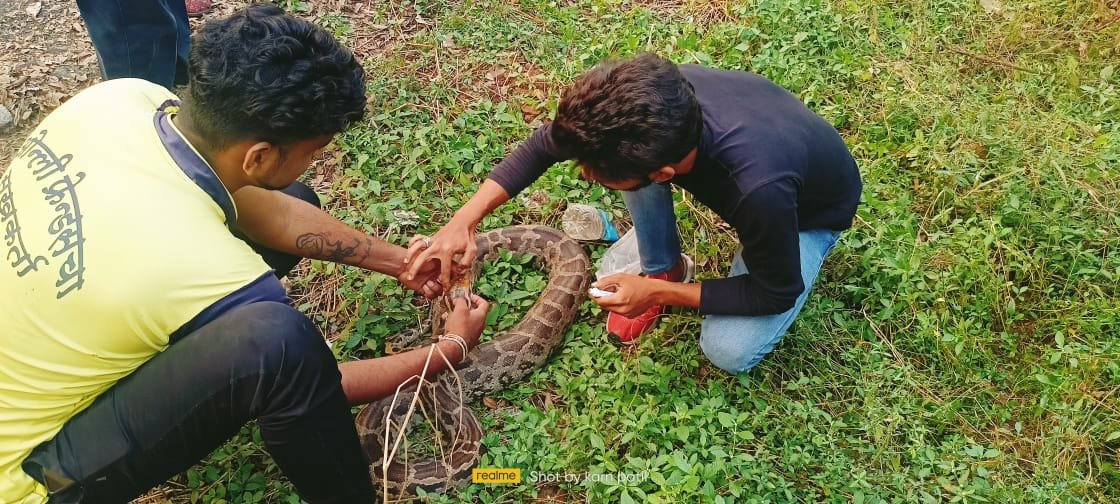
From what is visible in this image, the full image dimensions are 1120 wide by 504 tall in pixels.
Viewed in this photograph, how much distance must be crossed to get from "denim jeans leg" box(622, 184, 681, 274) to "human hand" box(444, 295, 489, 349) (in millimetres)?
821

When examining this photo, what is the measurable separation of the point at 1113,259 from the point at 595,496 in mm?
2802

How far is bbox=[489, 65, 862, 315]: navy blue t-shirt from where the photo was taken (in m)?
2.64

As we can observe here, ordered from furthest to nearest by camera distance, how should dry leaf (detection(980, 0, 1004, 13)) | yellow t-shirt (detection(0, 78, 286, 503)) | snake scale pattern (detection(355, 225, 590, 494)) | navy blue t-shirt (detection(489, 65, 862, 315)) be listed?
dry leaf (detection(980, 0, 1004, 13)) → snake scale pattern (detection(355, 225, 590, 494)) → navy blue t-shirt (detection(489, 65, 862, 315)) → yellow t-shirt (detection(0, 78, 286, 503))

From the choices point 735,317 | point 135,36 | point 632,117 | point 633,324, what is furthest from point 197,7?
point 735,317

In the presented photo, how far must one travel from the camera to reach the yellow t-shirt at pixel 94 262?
2080mm

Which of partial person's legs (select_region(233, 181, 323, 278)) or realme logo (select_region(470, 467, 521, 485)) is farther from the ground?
partial person's legs (select_region(233, 181, 323, 278))

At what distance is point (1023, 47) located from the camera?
495 cm

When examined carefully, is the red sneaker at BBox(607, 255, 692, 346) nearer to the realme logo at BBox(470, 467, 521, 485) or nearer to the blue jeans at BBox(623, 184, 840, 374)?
the blue jeans at BBox(623, 184, 840, 374)

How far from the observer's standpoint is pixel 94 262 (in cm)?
207

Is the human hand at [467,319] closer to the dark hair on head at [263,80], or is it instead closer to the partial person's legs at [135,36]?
the dark hair on head at [263,80]

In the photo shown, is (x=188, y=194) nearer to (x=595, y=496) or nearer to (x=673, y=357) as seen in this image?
(x=595, y=496)

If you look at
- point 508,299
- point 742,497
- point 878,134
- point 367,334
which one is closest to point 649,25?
point 878,134

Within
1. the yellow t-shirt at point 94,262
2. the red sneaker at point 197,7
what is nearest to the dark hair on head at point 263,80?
the yellow t-shirt at point 94,262

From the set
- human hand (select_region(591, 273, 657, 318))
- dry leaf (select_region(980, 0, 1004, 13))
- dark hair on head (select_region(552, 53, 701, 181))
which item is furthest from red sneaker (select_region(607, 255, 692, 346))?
dry leaf (select_region(980, 0, 1004, 13))
